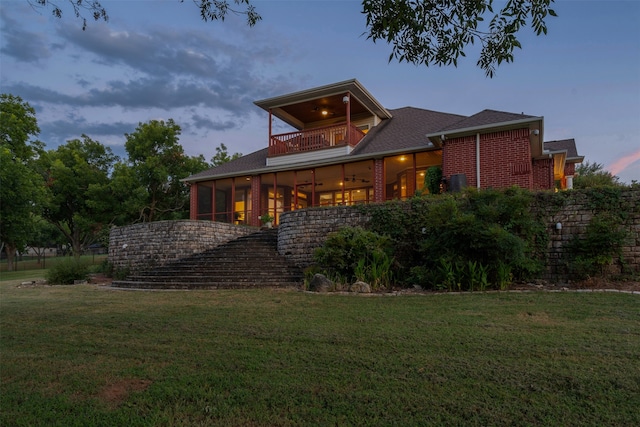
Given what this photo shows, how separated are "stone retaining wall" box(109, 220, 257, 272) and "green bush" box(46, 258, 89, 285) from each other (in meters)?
1.41

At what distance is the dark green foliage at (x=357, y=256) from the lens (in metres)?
8.95

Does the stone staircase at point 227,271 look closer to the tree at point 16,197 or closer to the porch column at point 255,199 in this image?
the porch column at point 255,199

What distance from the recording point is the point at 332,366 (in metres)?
3.54

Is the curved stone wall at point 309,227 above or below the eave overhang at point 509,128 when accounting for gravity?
below

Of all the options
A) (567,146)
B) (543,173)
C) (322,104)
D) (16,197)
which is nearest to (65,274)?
(322,104)

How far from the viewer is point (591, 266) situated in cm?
789

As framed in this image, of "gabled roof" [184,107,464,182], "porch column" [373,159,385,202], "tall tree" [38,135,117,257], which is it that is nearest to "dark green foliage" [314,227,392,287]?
"porch column" [373,159,385,202]

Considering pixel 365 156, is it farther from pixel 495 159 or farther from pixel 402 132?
pixel 495 159

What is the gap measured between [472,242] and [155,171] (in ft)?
68.0

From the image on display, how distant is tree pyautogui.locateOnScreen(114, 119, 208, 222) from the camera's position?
2362 cm

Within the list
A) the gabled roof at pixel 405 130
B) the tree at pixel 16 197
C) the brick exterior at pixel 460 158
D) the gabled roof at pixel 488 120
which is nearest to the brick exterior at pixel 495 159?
the brick exterior at pixel 460 158

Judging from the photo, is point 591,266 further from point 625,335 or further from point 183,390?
point 183,390

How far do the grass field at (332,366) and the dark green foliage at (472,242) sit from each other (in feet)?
5.46

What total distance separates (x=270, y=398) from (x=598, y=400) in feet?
7.83
